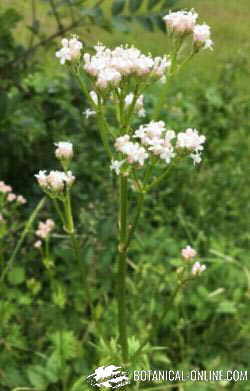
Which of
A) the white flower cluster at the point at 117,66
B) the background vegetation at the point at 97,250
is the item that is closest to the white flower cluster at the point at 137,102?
the white flower cluster at the point at 117,66

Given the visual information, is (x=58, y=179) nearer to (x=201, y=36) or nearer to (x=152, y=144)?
(x=152, y=144)

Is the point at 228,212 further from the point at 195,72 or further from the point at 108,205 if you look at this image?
the point at 195,72

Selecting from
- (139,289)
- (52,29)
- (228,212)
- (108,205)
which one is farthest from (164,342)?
(52,29)

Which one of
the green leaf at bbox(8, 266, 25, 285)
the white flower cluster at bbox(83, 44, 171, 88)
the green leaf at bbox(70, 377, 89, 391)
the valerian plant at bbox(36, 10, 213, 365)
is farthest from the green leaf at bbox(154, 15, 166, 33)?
the green leaf at bbox(70, 377, 89, 391)

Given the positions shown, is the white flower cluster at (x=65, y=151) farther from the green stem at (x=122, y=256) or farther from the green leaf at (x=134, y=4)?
the green leaf at (x=134, y=4)

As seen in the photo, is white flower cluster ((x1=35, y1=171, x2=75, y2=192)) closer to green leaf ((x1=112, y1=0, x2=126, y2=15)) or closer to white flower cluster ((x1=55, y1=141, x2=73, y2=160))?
white flower cluster ((x1=55, y1=141, x2=73, y2=160))

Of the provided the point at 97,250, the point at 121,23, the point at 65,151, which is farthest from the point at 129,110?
the point at 97,250
